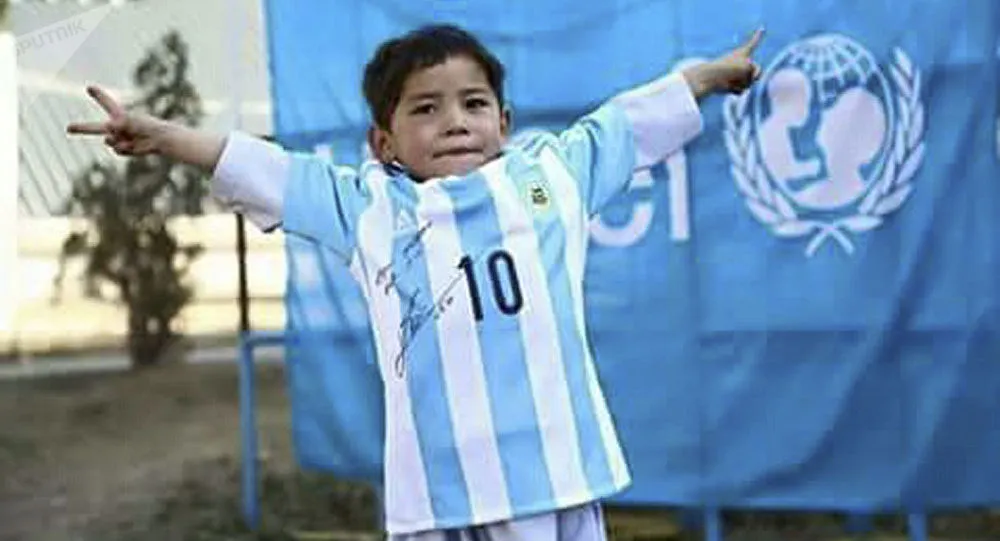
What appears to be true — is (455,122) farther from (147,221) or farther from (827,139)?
(147,221)

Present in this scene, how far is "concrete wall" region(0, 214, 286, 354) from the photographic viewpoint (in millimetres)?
5641

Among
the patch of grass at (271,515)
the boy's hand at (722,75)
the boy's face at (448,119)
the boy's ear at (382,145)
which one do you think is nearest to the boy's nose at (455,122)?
the boy's face at (448,119)

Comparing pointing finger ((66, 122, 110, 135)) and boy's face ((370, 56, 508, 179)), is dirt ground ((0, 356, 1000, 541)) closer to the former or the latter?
boy's face ((370, 56, 508, 179))

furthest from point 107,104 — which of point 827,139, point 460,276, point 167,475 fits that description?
point 167,475

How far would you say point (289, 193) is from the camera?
2508 millimetres

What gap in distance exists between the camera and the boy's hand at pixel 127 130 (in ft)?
7.93

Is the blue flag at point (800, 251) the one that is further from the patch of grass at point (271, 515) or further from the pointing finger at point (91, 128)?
the pointing finger at point (91, 128)

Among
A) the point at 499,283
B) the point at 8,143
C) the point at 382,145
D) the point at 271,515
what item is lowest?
the point at 271,515

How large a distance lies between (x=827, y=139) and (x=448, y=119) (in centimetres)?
212

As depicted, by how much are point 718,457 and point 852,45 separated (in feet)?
3.73

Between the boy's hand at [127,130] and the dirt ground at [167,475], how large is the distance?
2.88 meters

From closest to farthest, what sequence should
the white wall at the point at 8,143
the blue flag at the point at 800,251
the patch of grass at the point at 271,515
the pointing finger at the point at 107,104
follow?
1. the pointing finger at the point at 107,104
2. the blue flag at the point at 800,251
3. the patch of grass at the point at 271,515
4. the white wall at the point at 8,143

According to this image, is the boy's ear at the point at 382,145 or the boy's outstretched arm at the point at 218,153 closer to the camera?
the boy's outstretched arm at the point at 218,153

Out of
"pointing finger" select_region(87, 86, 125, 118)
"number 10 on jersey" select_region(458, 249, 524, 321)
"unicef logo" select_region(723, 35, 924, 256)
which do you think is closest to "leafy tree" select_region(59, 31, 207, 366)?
"unicef logo" select_region(723, 35, 924, 256)
